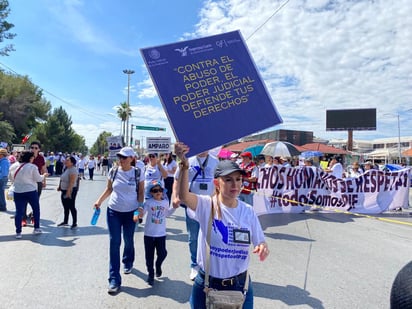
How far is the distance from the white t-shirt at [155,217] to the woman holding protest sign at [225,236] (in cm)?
203

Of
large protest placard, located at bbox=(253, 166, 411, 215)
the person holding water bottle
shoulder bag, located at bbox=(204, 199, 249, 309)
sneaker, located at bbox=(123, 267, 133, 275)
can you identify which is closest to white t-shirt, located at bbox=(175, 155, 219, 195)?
the person holding water bottle

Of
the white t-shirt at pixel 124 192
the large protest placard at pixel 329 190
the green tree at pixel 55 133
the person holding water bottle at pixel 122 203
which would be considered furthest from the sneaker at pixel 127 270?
the green tree at pixel 55 133

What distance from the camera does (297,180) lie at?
34.1 ft

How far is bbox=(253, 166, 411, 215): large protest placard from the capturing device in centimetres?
1010

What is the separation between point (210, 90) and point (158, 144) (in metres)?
3.86

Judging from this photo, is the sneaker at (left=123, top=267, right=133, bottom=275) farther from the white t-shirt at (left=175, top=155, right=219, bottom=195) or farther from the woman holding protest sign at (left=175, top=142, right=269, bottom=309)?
the woman holding protest sign at (left=175, top=142, right=269, bottom=309)

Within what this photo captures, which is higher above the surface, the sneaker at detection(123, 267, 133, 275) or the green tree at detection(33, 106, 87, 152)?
the green tree at detection(33, 106, 87, 152)

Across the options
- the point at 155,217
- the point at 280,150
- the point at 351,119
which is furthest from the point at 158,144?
the point at 351,119

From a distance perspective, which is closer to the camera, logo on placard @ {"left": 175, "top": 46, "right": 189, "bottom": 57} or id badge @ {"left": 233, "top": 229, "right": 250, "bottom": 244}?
id badge @ {"left": 233, "top": 229, "right": 250, "bottom": 244}

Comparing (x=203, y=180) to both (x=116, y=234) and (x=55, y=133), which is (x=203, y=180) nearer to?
(x=116, y=234)

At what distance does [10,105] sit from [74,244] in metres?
40.8

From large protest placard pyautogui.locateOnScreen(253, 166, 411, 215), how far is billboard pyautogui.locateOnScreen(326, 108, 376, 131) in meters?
46.6

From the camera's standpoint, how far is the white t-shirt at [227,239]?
2.22 meters

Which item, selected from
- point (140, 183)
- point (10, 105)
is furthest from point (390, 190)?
point (10, 105)
